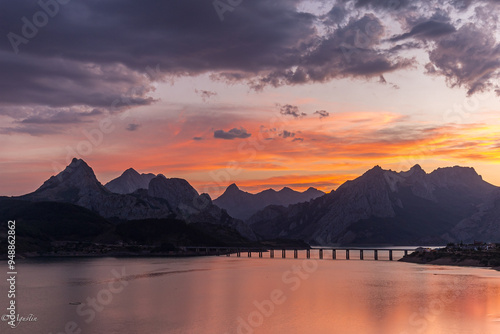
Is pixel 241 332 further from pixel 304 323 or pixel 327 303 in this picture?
pixel 327 303

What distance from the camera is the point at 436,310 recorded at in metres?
92.6

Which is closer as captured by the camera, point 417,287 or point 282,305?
point 282,305

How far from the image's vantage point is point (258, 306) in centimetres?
10081

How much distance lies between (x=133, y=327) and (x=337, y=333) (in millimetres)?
30182

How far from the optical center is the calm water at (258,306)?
251 feet

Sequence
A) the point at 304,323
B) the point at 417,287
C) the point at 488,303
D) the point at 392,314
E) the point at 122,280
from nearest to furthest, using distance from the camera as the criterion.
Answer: the point at 304,323 < the point at 392,314 < the point at 488,303 < the point at 417,287 < the point at 122,280

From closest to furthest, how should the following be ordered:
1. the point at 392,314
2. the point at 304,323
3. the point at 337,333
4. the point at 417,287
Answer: the point at 337,333
the point at 304,323
the point at 392,314
the point at 417,287

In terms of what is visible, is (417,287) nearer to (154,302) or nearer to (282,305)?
(282,305)

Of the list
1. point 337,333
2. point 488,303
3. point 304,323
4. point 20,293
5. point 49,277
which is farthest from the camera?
point 49,277

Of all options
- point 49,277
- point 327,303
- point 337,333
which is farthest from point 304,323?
point 49,277

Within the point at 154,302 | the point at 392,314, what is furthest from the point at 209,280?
the point at 392,314

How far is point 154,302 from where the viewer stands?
341 feet

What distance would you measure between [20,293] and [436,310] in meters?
93.1

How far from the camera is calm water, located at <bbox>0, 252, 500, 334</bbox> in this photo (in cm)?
7662
